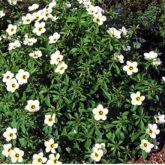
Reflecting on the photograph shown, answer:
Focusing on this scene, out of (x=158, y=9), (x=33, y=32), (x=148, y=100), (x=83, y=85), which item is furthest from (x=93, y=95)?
(x=158, y=9)

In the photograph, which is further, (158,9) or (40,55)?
(158,9)

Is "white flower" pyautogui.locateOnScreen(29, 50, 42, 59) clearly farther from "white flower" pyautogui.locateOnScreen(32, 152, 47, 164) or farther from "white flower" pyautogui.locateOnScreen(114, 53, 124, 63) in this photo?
"white flower" pyautogui.locateOnScreen(32, 152, 47, 164)

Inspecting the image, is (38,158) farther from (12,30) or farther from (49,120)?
(12,30)

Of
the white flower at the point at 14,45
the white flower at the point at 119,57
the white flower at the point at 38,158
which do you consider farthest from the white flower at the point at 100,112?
the white flower at the point at 14,45

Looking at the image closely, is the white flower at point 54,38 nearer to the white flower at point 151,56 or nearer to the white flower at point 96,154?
the white flower at point 151,56

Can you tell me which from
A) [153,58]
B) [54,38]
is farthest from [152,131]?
[54,38]

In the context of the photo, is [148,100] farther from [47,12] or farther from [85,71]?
[47,12]

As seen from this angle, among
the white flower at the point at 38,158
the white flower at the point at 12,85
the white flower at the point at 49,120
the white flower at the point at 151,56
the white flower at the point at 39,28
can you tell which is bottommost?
the white flower at the point at 38,158
